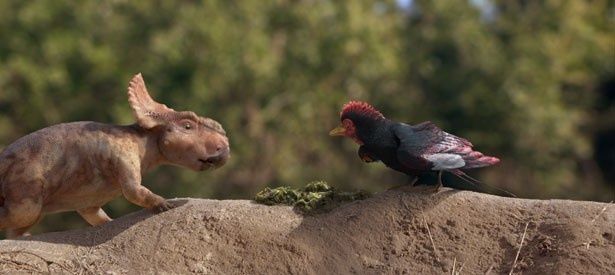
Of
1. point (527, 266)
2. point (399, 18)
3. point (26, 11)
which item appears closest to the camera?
point (527, 266)

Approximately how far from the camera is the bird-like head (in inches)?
372

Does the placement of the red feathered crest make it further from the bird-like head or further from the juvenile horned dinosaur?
the juvenile horned dinosaur

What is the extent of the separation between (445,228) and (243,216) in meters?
1.45

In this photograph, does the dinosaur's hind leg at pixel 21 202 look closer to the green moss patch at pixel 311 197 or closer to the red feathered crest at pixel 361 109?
the green moss patch at pixel 311 197

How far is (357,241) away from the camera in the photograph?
8.99 metres

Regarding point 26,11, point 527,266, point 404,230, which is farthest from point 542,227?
point 26,11

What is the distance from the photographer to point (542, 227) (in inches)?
352

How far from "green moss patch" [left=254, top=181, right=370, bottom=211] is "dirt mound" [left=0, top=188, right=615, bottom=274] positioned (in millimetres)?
102

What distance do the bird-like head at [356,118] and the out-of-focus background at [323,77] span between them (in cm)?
1907

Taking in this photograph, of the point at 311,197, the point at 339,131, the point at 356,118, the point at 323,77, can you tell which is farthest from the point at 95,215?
the point at 323,77

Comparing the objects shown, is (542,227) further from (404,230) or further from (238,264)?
(238,264)

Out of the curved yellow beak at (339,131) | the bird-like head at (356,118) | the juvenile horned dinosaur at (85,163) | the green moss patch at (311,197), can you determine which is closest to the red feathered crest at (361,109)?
the bird-like head at (356,118)

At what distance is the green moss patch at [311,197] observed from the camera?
9367mm

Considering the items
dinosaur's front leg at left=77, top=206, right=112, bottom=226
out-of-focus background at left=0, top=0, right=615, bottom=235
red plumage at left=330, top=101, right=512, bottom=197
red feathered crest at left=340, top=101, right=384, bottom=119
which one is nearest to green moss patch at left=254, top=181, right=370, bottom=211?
red plumage at left=330, top=101, right=512, bottom=197
